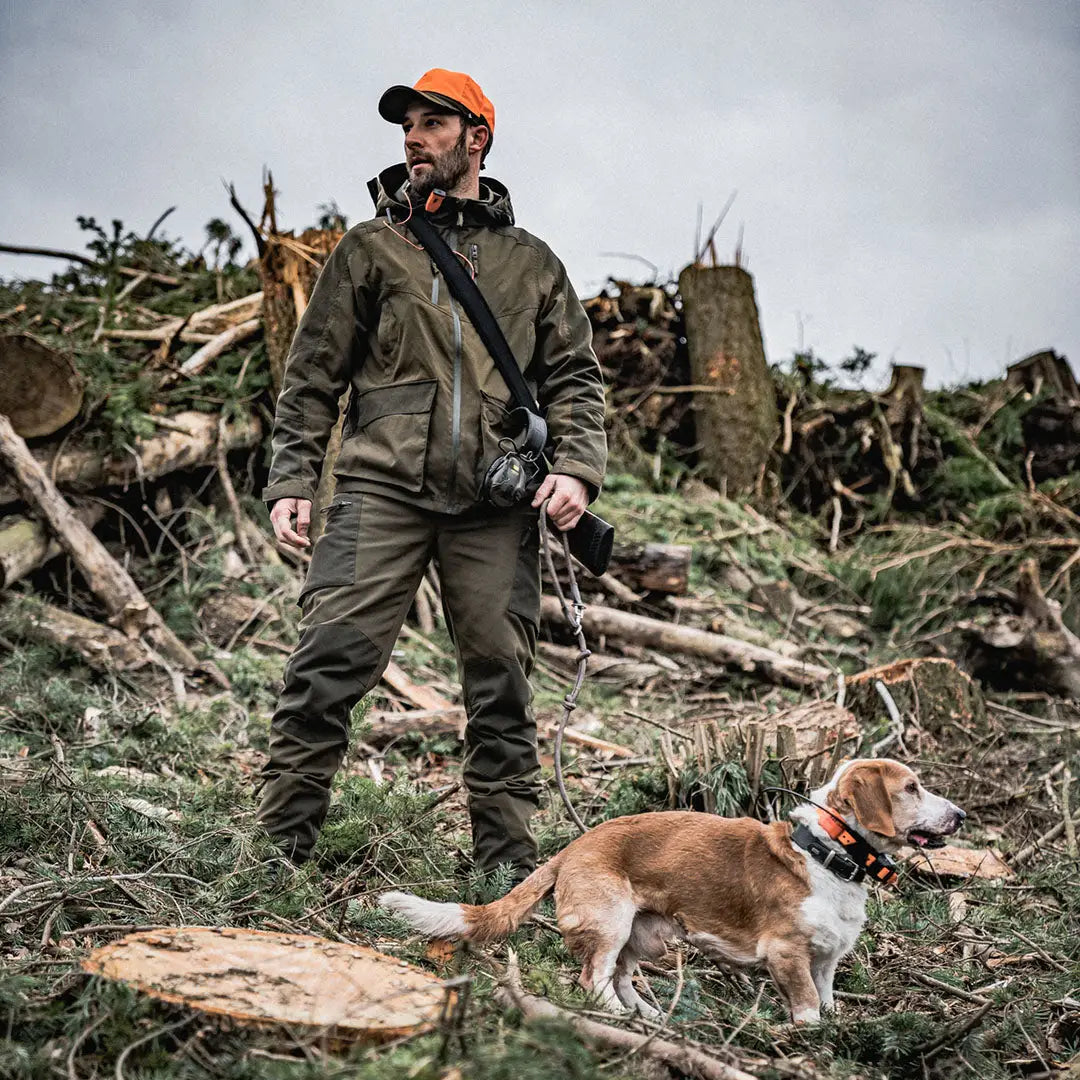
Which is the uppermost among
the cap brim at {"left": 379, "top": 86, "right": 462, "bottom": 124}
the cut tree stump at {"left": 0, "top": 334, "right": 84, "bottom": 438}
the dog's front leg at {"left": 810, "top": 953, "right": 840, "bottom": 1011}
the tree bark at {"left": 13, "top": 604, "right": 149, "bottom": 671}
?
the cap brim at {"left": 379, "top": 86, "right": 462, "bottom": 124}

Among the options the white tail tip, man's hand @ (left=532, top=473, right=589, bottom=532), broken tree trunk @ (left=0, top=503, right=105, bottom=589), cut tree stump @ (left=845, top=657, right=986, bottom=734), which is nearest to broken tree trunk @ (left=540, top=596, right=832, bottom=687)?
cut tree stump @ (left=845, top=657, right=986, bottom=734)

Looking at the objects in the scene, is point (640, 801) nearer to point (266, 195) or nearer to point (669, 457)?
point (266, 195)

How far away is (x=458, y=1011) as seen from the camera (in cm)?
201

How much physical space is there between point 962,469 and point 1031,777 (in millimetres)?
5753

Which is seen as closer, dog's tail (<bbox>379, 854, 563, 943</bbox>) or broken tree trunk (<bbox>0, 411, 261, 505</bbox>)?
dog's tail (<bbox>379, 854, 563, 943</bbox>)

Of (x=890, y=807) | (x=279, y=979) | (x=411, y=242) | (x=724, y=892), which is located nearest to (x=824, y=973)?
(x=724, y=892)

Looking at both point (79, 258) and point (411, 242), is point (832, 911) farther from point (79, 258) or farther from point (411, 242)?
point (79, 258)

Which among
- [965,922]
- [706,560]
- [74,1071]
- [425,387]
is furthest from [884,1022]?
[706,560]

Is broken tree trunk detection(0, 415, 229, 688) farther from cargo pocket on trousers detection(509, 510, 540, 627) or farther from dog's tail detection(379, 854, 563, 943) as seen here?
dog's tail detection(379, 854, 563, 943)

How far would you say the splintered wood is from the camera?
7.14 ft

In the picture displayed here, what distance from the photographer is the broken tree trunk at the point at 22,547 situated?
638 cm

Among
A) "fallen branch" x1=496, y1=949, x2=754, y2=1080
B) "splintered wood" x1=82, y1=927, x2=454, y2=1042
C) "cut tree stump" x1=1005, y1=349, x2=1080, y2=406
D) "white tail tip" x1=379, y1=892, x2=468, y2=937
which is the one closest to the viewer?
"splintered wood" x1=82, y1=927, x2=454, y2=1042

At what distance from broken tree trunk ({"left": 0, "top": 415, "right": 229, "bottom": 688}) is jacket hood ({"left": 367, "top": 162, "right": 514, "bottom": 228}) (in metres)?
3.54

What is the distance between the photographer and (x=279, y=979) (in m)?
2.37
